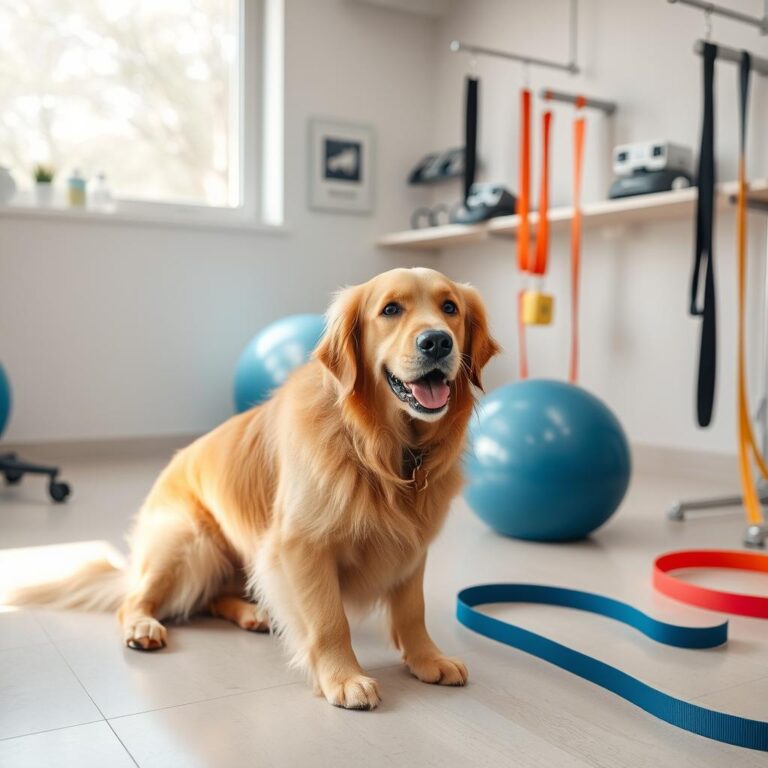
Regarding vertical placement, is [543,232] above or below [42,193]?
below

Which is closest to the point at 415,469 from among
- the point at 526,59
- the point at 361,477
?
the point at 361,477

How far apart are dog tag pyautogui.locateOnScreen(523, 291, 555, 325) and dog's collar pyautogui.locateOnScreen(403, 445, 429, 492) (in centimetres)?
258

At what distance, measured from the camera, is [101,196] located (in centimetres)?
471

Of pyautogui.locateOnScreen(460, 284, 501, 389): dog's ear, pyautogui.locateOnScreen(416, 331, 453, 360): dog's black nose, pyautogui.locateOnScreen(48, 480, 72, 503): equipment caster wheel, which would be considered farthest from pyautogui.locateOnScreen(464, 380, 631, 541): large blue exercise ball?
pyautogui.locateOnScreen(48, 480, 72, 503): equipment caster wheel

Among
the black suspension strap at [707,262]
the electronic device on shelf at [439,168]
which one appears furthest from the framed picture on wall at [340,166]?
the black suspension strap at [707,262]

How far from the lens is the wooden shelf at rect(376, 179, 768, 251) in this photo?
3.53 meters

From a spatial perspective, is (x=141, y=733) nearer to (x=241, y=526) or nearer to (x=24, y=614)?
(x=241, y=526)

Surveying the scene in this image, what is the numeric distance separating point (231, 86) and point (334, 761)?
4.70 metres

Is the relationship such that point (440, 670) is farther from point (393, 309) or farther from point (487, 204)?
point (487, 204)

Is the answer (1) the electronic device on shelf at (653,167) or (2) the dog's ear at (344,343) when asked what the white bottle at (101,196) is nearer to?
(1) the electronic device on shelf at (653,167)

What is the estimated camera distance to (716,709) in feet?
4.99

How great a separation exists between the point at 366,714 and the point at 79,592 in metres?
0.90

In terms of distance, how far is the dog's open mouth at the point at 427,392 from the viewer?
1.53 meters

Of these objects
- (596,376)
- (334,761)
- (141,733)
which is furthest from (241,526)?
(596,376)
